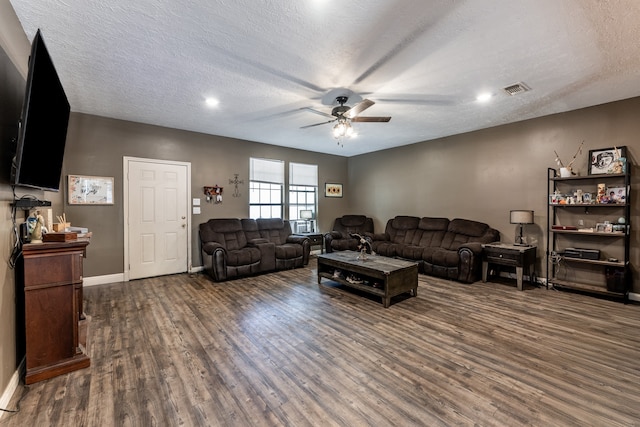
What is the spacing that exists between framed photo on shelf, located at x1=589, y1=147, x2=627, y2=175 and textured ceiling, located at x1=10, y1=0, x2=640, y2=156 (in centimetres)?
69

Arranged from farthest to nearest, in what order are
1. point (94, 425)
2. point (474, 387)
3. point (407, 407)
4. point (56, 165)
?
point (56, 165)
point (474, 387)
point (407, 407)
point (94, 425)

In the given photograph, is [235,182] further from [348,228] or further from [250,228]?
[348,228]

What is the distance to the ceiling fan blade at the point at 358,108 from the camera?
3.09 meters

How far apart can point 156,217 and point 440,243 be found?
540 cm

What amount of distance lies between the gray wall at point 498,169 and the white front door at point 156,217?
4534 mm

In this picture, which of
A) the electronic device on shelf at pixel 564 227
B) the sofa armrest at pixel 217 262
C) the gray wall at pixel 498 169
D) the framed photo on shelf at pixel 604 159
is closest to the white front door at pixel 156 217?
the sofa armrest at pixel 217 262

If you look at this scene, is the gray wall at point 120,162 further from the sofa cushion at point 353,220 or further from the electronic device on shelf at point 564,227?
the electronic device on shelf at point 564,227

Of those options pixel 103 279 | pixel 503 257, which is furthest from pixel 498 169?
→ pixel 103 279

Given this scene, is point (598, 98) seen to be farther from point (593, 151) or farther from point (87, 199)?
point (87, 199)

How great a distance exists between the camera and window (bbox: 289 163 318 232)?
6.89 m

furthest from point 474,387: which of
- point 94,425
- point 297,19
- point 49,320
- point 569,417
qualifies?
point 49,320

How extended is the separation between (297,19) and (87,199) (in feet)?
14.2

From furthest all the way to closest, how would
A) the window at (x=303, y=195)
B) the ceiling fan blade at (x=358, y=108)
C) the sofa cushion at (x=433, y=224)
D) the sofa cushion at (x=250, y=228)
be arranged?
the window at (x=303, y=195) → the sofa cushion at (x=250, y=228) → the sofa cushion at (x=433, y=224) → the ceiling fan blade at (x=358, y=108)

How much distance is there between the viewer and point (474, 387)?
201 centimetres
